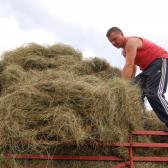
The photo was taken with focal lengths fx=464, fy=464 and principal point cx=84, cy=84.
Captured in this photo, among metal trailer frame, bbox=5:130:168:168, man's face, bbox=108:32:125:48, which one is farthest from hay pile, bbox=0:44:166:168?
man's face, bbox=108:32:125:48

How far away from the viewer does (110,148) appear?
485 centimetres

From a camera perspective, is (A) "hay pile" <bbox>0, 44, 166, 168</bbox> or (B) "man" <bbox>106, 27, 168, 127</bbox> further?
(B) "man" <bbox>106, 27, 168, 127</bbox>

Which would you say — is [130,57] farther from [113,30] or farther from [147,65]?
[113,30]

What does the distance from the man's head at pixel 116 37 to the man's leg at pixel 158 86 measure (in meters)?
0.50

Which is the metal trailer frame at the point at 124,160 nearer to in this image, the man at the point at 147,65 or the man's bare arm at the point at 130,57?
the man at the point at 147,65

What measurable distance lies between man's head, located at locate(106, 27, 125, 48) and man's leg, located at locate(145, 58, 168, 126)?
50cm

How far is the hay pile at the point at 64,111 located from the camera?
14.3ft

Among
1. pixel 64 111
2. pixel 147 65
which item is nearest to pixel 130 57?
pixel 147 65

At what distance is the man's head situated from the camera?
598 centimetres

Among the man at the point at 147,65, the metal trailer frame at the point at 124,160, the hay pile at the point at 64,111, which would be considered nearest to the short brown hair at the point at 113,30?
the man at the point at 147,65

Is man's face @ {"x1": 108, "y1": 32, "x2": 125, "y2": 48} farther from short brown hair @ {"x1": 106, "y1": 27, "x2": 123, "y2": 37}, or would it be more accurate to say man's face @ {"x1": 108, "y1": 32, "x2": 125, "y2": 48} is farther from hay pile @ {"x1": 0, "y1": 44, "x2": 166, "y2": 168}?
hay pile @ {"x1": 0, "y1": 44, "x2": 166, "y2": 168}

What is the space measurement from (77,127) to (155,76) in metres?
1.80

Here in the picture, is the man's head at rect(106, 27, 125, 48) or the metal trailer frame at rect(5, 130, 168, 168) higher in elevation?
the man's head at rect(106, 27, 125, 48)

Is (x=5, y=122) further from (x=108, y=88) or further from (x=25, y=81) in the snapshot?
(x=108, y=88)
